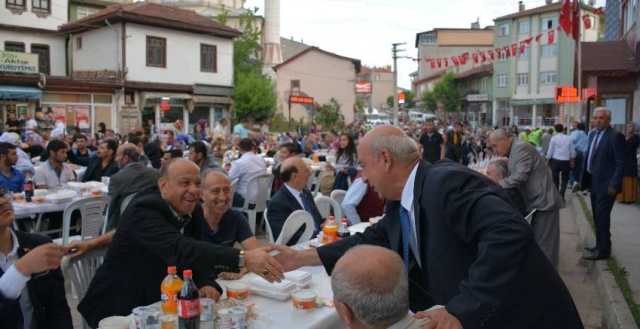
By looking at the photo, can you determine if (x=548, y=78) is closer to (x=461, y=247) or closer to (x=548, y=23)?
(x=548, y=23)

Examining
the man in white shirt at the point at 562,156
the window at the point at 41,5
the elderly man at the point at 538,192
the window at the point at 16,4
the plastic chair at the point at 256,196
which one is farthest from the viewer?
the window at the point at 41,5

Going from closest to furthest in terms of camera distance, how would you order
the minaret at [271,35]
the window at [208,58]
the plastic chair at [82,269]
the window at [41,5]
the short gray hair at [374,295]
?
the short gray hair at [374,295]
the plastic chair at [82,269]
the window at [41,5]
the window at [208,58]
the minaret at [271,35]

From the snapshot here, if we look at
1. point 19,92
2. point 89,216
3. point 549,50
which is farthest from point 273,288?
point 549,50

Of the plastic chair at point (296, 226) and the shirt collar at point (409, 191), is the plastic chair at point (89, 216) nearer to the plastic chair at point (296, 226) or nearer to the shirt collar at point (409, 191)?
the plastic chair at point (296, 226)

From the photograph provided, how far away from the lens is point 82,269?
12.4 ft

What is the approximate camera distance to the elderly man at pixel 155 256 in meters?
3.21

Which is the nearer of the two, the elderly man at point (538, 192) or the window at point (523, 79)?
the elderly man at point (538, 192)

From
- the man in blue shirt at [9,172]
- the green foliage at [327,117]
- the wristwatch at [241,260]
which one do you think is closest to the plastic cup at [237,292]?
the wristwatch at [241,260]

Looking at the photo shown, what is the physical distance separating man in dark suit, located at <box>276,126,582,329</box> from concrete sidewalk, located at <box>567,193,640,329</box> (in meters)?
3.20

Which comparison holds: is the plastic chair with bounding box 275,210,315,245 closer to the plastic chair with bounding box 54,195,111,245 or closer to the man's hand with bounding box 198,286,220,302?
the man's hand with bounding box 198,286,220,302

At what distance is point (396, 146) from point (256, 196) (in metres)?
6.36

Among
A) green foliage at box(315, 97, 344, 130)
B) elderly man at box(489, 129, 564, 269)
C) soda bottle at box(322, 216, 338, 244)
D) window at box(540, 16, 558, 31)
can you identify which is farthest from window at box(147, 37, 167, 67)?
window at box(540, 16, 558, 31)

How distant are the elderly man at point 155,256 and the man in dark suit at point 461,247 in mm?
995

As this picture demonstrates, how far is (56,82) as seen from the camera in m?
23.4
